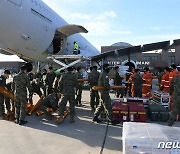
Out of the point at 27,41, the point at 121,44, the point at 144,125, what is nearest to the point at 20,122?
the point at 144,125

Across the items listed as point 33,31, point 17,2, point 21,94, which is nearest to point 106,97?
point 21,94

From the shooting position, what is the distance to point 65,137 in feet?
19.0

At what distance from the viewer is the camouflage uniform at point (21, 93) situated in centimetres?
704

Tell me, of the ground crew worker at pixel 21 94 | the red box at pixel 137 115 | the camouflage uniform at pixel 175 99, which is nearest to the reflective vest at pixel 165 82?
the red box at pixel 137 115

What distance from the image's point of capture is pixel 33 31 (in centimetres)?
1248

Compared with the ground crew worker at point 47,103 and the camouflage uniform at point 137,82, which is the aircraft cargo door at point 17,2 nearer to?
the ground crew worker at point 47,103

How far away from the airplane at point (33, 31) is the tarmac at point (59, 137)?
4.94 meters

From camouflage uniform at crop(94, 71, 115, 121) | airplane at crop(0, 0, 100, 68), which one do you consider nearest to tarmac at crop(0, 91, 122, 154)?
camouflage uniform at crop(94, 71, 115, 121)

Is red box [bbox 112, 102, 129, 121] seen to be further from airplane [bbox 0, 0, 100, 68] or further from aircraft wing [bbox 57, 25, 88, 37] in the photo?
aircraft wing [bbox 57, 25, 88, 37]

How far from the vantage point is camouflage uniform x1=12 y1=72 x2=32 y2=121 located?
7039 millimetres

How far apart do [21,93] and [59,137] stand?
2013 mm

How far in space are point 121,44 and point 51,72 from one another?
231 ft

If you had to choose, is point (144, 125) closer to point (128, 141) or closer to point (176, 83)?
point (128, 141)

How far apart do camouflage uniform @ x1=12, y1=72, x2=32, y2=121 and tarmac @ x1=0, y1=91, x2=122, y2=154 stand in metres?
0.34
